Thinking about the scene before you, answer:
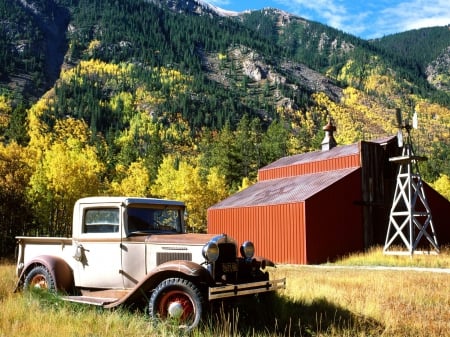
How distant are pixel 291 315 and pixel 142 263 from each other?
308 cm

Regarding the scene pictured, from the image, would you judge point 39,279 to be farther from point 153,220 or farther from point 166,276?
point 166,276

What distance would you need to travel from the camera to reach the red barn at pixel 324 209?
25.5 metres

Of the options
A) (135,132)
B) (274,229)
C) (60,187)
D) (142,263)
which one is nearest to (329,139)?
(274,229)

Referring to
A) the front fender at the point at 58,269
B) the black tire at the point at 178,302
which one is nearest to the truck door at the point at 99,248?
the front fender at the point at 58,269

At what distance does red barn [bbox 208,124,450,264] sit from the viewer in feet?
83.7

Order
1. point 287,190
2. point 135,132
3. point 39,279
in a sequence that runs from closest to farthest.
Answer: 1. point 39,279
2. point 287,190
3. point 135,132

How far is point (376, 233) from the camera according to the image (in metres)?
28.2

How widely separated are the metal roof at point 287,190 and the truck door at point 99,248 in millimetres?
17203

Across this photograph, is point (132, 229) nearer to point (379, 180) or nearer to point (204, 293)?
point (204, 293)

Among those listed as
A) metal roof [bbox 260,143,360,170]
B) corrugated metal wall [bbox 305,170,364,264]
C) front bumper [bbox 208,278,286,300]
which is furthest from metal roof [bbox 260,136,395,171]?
front bumper [bbox 208,278,286,300]

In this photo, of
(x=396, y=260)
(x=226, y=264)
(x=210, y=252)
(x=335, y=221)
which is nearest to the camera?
(x=210, y=252)

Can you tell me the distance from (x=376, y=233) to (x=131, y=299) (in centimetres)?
2280

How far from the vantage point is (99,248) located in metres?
9.12

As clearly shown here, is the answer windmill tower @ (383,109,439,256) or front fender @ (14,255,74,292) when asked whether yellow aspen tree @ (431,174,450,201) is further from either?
front fender @ (14,255,74,292)
